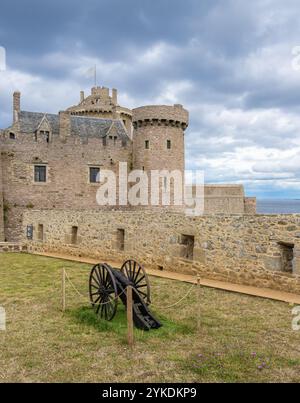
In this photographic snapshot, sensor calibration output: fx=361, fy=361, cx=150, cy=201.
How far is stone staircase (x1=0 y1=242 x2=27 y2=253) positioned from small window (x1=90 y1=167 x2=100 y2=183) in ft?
33.8

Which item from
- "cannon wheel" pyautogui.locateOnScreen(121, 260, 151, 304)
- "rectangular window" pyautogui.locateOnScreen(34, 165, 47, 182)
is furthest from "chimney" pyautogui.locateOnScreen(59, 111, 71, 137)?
"cannon wheel" pyautogui.locateOnScreen(121, 260, 151, 304)

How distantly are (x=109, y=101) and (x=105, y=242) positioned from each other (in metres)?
25.3

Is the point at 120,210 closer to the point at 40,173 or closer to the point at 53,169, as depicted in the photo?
→ the point at 53,169

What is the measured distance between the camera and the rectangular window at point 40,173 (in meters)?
28.2

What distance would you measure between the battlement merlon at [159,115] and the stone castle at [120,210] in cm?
8

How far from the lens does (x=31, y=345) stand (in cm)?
682

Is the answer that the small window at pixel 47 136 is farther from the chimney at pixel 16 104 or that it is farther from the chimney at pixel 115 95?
the chimney at pixel 115 95

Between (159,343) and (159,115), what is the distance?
22825 mm

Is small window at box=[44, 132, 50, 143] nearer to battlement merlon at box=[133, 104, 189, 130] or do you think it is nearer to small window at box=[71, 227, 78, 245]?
battlement merlon at box=[133, 104, 189, 130]

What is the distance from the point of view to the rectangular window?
28203 mm

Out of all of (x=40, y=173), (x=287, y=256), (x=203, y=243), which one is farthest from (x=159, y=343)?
(x=40, y=173)

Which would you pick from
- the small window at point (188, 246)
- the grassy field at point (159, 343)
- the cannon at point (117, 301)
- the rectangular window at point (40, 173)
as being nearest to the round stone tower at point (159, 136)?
the rectangular window at point (40, 173)
